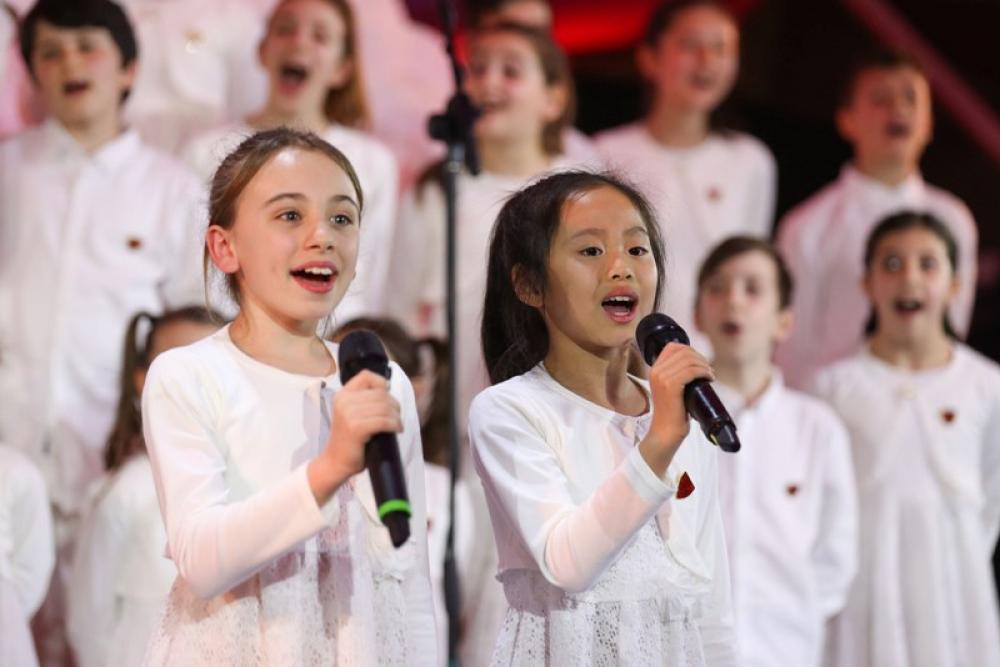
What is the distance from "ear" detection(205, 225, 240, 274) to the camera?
205 cm

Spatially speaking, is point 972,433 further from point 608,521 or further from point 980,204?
point 608,521

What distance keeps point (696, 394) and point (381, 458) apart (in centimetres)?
37

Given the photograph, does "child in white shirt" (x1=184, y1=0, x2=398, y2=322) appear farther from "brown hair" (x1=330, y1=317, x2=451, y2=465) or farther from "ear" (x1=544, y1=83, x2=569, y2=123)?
"ear" (x1=544, y1=83, x2=569, y2=123)

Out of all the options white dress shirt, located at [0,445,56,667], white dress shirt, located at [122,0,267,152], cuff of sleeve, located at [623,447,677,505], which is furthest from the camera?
white dress shirt, located at [122,0,267,152]

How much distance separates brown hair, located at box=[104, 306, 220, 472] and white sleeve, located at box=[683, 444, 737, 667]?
148 centimetres

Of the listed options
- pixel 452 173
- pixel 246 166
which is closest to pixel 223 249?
pixel 246 166

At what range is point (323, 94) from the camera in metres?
4.19

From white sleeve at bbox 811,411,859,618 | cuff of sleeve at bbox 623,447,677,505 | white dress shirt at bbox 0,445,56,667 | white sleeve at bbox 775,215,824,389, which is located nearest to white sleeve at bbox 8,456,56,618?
white dress shirt at bbox 0,445,56,667

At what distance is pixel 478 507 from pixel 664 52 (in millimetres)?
1547

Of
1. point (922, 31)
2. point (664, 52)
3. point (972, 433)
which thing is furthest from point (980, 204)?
point (972, 433)

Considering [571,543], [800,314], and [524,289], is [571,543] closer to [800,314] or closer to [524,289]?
[524,289]

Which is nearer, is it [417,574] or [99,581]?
[417,574]

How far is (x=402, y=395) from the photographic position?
204 centimetres

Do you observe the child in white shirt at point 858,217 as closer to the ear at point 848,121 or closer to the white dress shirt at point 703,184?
the ear at point 848,121
